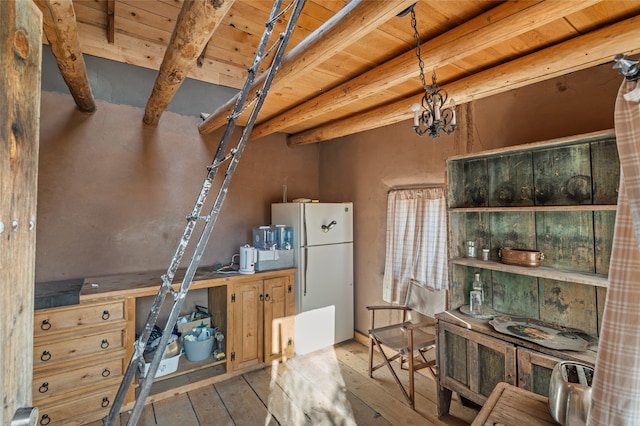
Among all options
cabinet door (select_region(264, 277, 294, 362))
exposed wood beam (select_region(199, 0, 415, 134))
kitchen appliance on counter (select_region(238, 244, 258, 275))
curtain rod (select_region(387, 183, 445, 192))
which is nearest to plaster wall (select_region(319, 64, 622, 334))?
curtain rod (select_region(387, 183, 445, 192))

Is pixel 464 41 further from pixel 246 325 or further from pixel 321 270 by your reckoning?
pixel 246 325

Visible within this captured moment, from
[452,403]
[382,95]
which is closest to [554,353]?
[452,403]

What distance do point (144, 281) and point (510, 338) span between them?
2.80 metres

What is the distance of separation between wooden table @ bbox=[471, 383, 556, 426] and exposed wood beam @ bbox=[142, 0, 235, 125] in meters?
1.90

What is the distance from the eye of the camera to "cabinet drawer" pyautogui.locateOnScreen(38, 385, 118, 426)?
2.12 m

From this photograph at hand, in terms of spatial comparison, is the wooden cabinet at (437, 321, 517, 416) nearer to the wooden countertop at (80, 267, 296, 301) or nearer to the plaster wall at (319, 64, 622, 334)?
the plaster wall at (319, 64, 622, 334)

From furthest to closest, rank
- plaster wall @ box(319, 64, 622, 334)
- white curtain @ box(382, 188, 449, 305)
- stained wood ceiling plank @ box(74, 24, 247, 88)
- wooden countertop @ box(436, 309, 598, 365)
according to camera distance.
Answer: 1. white curtain @ box(382, 188, 449, 305)
2. stained wood ceiling plank @ box(74, 24, 247, 88)
3. plaster wall @ box(319, 64, 622, 334)
4. wooden countertop @ box(436, 309, 598, 365)

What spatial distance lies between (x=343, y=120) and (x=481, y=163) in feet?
4.92

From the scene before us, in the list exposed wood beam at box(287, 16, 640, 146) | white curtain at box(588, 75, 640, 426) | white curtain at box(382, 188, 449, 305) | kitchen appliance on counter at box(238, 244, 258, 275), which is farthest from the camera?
kitchen appliance on counter at box(238, 244, 258, 275)

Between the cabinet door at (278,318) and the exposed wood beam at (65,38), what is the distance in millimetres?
2192

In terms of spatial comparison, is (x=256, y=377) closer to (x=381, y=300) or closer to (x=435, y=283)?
(x=381, y=300)

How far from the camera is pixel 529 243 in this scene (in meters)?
2.26

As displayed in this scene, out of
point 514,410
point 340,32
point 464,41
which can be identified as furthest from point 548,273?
point 340,32

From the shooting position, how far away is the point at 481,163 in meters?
2.49
